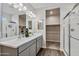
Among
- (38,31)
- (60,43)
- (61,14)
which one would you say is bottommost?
(60,43)

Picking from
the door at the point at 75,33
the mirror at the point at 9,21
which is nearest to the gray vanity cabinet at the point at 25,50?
the mirror at the point at 9,21

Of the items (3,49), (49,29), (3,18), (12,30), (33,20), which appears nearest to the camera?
(3,49)

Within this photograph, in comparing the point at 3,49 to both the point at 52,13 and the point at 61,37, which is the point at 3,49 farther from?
the point at 61,37

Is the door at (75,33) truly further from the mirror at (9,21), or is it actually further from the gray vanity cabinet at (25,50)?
the mirror at (9,21)

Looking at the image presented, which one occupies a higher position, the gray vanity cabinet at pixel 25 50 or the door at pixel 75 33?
the door at pixel 75 33

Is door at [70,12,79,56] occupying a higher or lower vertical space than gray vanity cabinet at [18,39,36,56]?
higher

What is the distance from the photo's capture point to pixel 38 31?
239cm

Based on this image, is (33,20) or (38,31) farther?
(38,31)

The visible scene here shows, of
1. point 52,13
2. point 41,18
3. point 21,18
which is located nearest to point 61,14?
point 52,13

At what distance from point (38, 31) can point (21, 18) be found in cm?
88

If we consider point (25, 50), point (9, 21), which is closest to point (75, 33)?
point (25, 50)

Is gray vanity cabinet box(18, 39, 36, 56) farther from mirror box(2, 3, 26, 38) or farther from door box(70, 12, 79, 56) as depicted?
door box(70, 12, 79, 56)

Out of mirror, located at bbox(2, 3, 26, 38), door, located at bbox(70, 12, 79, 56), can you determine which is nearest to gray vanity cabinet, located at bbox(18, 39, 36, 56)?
mirror, located at bbox(2, 3, 26, 38)

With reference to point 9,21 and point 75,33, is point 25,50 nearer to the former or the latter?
point 9,21
